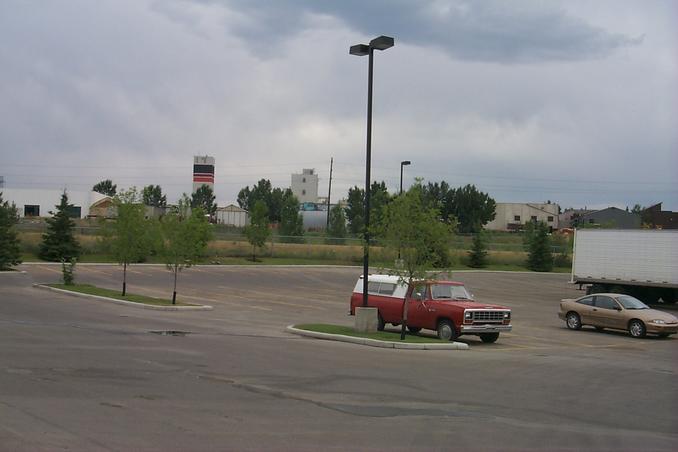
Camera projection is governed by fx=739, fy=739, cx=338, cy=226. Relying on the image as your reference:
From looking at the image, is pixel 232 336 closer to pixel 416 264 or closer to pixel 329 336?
pixel 329 336

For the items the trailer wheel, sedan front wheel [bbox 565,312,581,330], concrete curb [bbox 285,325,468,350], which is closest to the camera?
concrete curb [bbox 285,325,468,350]

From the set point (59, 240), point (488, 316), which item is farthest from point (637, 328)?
point (59, 240)

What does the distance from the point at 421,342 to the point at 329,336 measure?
2605 mm

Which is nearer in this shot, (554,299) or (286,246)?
(554,299)

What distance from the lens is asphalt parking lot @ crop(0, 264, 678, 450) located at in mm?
8711

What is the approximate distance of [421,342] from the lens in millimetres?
20156

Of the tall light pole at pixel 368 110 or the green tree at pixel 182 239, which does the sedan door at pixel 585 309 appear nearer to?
the tall light pole at pixel 368 110

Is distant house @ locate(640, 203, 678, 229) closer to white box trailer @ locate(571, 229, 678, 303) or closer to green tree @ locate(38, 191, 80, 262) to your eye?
white box trailer @ locate(571, 229, 678, 303)

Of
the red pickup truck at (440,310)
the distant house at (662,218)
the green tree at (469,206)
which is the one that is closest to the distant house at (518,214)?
the green tree at (469,206)

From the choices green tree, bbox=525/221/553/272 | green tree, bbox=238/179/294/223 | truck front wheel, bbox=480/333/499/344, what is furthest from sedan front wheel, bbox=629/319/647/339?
green tree, bbox=238/179/294/223

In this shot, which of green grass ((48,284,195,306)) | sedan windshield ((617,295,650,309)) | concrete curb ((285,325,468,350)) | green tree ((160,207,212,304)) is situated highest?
green tree ((160,207,212,304))

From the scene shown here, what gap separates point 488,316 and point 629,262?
20476 millimetres

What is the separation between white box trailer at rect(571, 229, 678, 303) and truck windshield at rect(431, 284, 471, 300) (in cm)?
1867

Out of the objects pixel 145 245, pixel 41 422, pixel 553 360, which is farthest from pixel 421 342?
pixel 145 245
